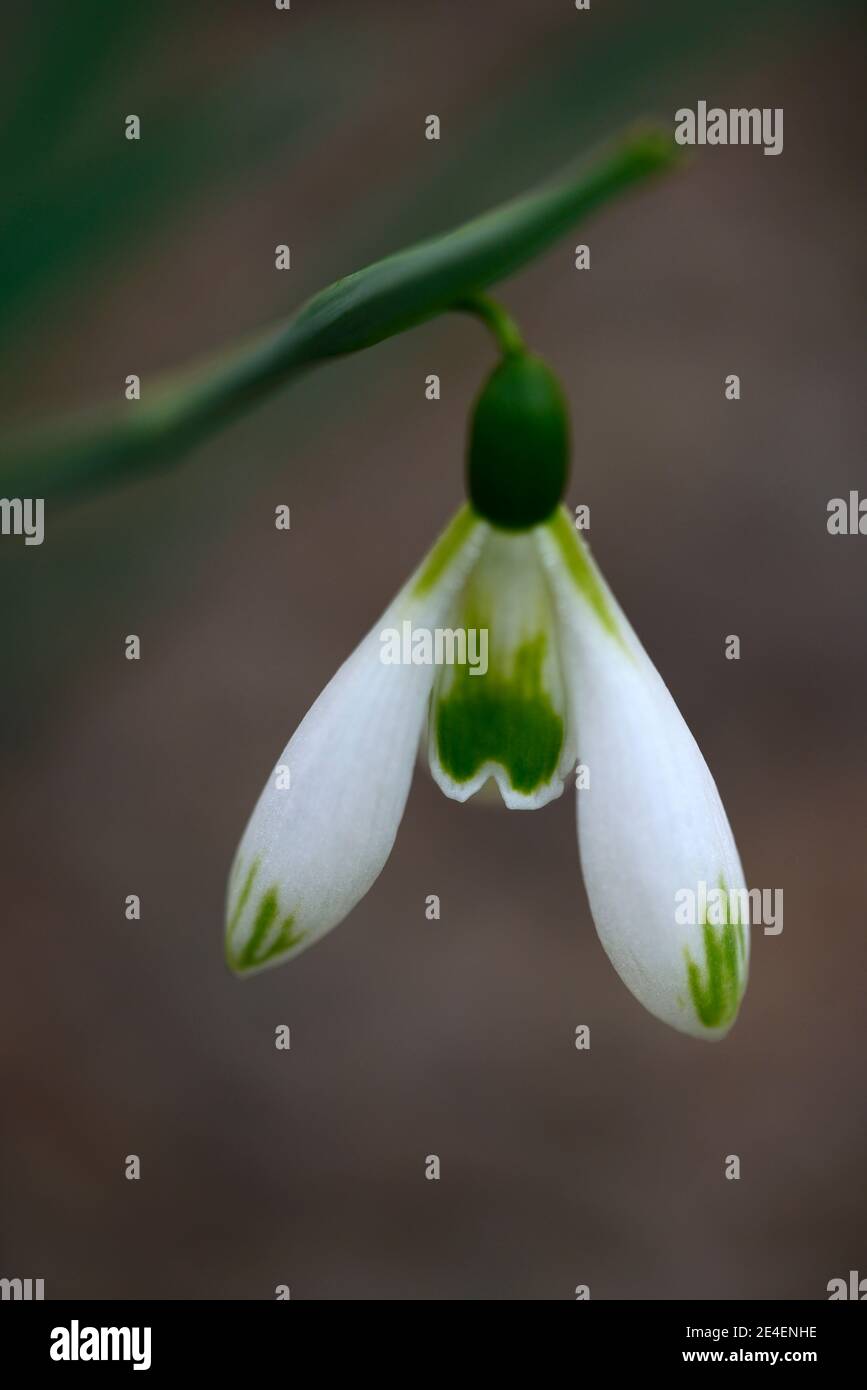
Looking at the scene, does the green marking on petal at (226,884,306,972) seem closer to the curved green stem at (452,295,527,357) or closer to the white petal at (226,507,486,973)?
the white petal at (226,507,486,973)

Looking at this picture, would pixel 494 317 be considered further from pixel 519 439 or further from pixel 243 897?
pixel 243 897

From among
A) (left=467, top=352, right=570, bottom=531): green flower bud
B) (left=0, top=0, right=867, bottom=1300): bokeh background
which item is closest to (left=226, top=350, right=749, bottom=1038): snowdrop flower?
(left=467, top=352, right=570, bottom=531): green flower bud

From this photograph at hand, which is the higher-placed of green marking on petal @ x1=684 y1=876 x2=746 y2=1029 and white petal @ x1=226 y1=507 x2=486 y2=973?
white petal @ x1=226 y1=507 x2=486 y2=973

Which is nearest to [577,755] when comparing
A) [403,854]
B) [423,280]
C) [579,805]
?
[579,805]

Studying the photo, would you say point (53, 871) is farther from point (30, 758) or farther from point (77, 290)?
point (77, 290)

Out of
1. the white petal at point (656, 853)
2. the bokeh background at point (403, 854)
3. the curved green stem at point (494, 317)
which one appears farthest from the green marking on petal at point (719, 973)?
the bokeh background at point (403, 854)

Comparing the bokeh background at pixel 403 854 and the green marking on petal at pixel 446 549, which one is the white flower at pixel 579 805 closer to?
the green marking on petal at pixel 446 549
